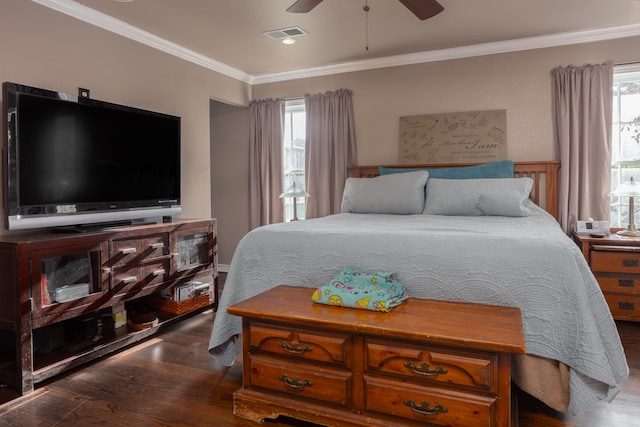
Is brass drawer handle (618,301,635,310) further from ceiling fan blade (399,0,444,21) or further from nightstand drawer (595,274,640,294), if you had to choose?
ceiling fan blade (399,0,444,21)

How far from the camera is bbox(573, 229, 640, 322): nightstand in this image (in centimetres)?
308

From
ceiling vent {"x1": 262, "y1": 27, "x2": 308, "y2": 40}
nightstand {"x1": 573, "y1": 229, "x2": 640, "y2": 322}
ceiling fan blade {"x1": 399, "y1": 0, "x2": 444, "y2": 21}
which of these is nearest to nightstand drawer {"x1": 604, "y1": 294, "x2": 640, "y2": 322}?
nightstand {"x1": 573, "y1": 229, "x2": 640, "y2": 322}

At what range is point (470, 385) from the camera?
151cm

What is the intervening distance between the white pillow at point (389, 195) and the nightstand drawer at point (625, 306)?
1544mm

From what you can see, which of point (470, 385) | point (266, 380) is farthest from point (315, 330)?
point (470, 385)

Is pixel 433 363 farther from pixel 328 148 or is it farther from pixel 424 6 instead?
pixel 328 148

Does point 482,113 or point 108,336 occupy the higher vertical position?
point 482,113

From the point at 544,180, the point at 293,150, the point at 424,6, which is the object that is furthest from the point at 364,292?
the point at 293,150

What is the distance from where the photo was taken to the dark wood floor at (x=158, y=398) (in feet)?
6.11

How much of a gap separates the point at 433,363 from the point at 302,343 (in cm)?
53

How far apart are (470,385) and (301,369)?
672 mm

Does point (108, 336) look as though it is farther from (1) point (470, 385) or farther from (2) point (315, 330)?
(1) point (470, 385)

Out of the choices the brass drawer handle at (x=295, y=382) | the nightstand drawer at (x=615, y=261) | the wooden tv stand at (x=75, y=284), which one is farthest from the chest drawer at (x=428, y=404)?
the nightstand drawer at (x=615, y=261)

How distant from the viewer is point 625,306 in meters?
3.10
